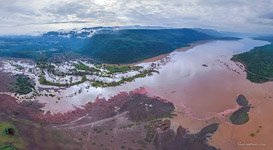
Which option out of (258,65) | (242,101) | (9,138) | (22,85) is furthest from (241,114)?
(258,65)

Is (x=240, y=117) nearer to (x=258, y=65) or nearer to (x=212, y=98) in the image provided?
(x=212, y=98)

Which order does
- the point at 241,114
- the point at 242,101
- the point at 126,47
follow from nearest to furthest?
the point at 241,114, the point at 242,101, the point at 126,47

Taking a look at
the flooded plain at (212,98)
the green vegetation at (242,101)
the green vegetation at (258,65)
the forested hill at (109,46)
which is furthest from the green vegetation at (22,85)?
the green vegetation at (258,65)

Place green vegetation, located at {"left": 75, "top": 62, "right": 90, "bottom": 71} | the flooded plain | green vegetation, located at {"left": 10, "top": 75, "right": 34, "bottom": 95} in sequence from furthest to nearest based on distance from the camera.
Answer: green vegetation, located at {"left": 75, "top": 62, "right": 90, "bottom": 71}, green vegetation, located at {"left": 10, "top": 75, "right": 34, "bottom": 95}, the flooded plain

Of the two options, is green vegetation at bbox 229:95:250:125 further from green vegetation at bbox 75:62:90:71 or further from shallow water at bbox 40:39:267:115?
green vegetation at bbox 75:62:90:71

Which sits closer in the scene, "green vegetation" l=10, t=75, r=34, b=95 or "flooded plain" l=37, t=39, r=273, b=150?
"flooded plain" l=37, t=39, r=273, b=150

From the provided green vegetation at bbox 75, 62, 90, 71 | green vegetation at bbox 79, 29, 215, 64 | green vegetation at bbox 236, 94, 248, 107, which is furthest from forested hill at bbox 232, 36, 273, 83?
green vegetation at bbox 75, 62, 90, 71

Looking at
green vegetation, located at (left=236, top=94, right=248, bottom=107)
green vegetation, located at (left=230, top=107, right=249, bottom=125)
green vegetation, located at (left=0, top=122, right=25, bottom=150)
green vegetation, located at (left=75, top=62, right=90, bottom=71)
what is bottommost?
green vegetation, located at (left=230, top=107, right=249, bottom=125)
